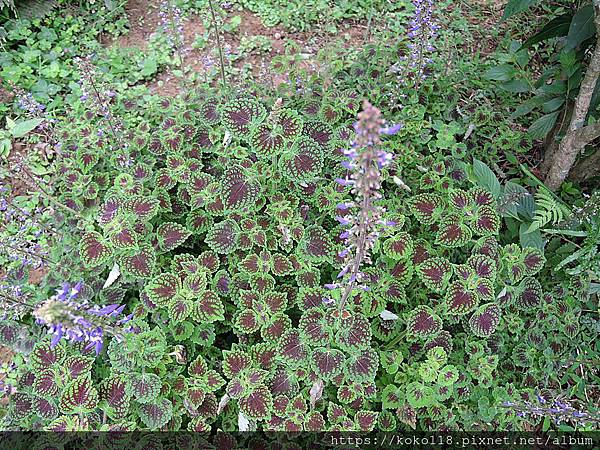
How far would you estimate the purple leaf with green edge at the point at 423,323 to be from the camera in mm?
2400

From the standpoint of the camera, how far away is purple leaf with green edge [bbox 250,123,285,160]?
7.93 feet

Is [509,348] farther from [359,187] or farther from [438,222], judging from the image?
[359,187]

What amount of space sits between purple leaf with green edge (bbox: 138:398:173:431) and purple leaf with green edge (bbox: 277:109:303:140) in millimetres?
1317

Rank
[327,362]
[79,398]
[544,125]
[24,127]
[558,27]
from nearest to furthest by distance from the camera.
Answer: [79,398] < [327,362] < [558,27] < [544,125] < [24,127]

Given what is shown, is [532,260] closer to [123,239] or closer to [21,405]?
[123,239]

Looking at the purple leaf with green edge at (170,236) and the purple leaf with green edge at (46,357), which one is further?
the purple leaf with green edge at (170,236)

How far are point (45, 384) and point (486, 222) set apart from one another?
2.15m

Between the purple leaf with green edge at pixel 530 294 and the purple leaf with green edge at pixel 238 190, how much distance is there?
1427 millimetres

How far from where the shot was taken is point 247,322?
8.00ft

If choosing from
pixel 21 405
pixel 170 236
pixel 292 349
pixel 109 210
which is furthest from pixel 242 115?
pixel 21 405

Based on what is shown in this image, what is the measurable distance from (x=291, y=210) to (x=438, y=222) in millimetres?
794

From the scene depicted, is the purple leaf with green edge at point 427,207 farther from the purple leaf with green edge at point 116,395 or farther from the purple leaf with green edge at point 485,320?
the purple leaf with green edge at point 116,395

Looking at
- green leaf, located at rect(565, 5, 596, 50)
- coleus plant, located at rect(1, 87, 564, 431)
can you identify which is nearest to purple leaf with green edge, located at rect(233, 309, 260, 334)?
coleus plant, located at rect(1, 87, 564, 431)

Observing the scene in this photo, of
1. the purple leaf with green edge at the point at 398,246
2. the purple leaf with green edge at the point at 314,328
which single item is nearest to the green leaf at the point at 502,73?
the purple leaf with green edge at the point at 398,246
